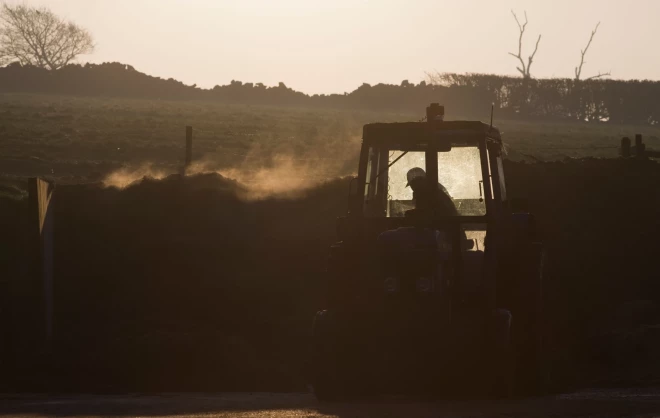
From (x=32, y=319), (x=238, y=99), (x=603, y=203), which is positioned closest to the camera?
(x=32, y=319)

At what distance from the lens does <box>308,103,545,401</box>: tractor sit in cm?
980

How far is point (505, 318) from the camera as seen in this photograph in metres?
9.80

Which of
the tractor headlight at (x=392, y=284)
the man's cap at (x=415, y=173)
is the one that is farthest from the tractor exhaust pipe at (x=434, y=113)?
the tractor headlight at (x=392, y=284)

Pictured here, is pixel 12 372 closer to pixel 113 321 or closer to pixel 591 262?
pixel 113 321

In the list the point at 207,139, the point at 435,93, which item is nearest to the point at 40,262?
the point at 207,139

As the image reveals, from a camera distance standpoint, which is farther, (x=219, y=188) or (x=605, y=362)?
(x=219, y=188)

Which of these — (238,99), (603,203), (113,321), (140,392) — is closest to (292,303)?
(113,321)

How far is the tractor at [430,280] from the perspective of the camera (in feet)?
32.1

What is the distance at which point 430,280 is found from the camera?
974 centimetres

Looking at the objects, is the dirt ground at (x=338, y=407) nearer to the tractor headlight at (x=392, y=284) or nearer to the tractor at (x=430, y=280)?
the tractor at (x=430, y=280)

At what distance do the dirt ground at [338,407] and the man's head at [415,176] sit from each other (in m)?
1.98

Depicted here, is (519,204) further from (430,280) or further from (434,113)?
(430,280)

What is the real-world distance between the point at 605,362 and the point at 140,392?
18.5 feet

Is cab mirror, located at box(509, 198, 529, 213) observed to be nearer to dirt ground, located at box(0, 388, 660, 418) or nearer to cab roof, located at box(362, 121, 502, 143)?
cab roof, located at box(362, 121, 502, 143)
